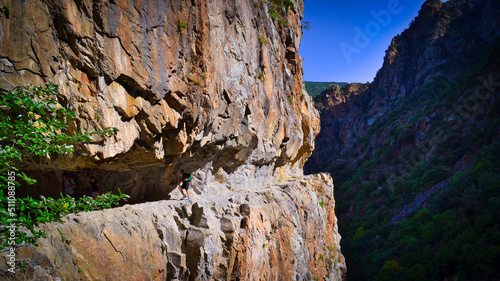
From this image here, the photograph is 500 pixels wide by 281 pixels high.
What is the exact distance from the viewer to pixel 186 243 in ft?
25.2

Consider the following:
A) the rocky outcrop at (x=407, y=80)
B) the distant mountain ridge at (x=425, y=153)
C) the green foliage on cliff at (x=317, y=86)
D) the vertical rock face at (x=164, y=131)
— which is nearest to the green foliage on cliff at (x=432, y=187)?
the distant mountain ridge at (x=425, y=153)

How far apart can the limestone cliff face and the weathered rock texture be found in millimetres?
1375

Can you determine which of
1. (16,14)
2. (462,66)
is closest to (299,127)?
(16,14)

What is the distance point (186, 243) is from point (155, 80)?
4.03m

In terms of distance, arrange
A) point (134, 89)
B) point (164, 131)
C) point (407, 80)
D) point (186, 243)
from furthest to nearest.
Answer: point (407, 80) → point (164, 131) → point (186, 243) → point (134, 89)

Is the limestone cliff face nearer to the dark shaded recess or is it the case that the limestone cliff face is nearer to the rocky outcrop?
the dark shaded recess

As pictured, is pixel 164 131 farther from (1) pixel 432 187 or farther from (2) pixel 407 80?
(2) pixel 407 80

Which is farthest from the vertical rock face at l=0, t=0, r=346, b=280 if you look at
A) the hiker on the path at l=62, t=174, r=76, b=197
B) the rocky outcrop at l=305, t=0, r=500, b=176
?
the rocky outcrop at l=305, t=0, r=500, b=176

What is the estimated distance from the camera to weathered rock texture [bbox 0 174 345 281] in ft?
16.1

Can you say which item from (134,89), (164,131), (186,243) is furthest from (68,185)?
(186,243)

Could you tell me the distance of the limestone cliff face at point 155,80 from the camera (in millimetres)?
5219

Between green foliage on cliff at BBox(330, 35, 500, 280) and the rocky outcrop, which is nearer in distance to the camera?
green foliage on cliff at BBox(330, 35, 500, 280)

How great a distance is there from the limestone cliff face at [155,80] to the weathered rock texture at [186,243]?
4.51 ft

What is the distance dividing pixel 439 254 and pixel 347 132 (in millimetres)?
43905
